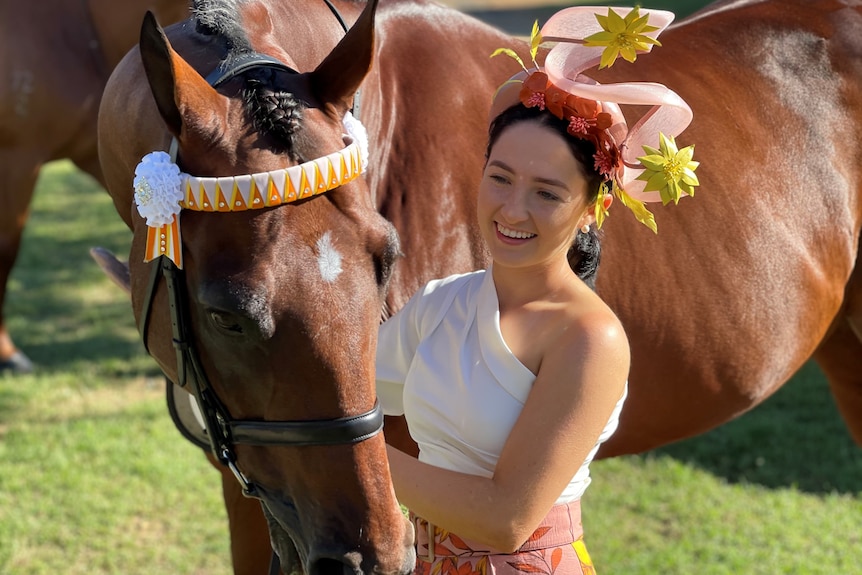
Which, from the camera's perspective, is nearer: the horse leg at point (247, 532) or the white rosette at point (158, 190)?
the white rosette at point (158, 190)

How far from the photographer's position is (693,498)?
14.2 ft

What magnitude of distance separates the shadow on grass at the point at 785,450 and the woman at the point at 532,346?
3.07 m

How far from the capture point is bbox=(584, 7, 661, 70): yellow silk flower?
1822 millimetres

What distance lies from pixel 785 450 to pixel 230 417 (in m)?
3.75

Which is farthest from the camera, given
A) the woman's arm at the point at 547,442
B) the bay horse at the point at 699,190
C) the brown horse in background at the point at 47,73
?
the brown horse in background at the point at 47,73

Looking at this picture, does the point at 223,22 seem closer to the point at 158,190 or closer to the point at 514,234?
the point at 158,190

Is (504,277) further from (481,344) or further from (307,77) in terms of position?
(307,77)

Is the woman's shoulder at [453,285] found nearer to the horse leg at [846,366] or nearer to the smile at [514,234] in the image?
the smile at [514,234]

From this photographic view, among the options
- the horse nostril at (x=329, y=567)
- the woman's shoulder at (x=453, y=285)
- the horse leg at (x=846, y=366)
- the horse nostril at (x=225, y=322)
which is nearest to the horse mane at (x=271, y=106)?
the horse nostril at (x=225, y=322)

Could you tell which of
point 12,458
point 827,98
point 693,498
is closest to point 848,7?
point 827,98

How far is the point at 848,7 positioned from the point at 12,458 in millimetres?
A: 4179

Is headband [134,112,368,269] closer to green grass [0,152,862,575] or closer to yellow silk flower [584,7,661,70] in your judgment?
yellow silk flower [584,7,661,70]

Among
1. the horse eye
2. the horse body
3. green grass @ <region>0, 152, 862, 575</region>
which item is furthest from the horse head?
green grass @ <region>0, 152, 862, 575</region>

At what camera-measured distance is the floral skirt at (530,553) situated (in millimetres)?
1773
